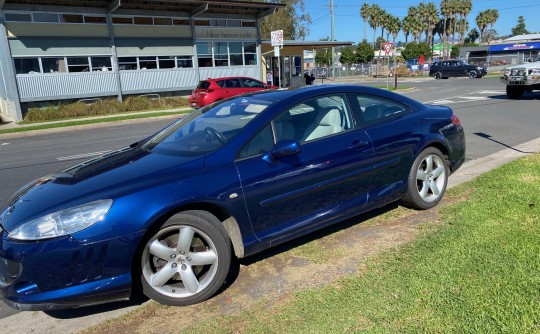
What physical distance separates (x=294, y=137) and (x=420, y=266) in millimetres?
1466

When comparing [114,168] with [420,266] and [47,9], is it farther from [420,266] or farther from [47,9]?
[47,9]

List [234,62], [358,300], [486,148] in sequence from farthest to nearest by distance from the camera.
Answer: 1. [234,62]
2. [486,148]
3. [358,300]

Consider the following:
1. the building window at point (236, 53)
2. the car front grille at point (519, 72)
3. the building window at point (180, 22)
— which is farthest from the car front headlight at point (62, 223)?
the building window at point (236, 53)

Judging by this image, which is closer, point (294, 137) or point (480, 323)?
point (480, 323)

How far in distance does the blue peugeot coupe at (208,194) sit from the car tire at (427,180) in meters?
0.02

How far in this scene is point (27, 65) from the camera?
64.4 feet

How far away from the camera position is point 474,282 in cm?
302

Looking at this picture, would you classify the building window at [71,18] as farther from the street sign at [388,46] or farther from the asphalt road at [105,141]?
the street sign at [388,46]

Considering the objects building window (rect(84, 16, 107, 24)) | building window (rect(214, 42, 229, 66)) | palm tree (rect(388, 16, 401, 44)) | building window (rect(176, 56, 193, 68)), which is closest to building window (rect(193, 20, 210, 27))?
building window (rect(214, 42, 229, 66))

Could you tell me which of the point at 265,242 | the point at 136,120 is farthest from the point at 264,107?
the point at 136,120

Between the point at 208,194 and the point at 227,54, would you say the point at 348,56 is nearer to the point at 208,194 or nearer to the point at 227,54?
the point at 227,54

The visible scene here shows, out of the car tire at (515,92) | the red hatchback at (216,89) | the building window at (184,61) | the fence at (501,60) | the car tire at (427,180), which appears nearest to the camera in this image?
the car tire at (427,180)

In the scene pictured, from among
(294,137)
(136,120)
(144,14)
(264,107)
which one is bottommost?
(136,120)

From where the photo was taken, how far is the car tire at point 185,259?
9.78 feet
